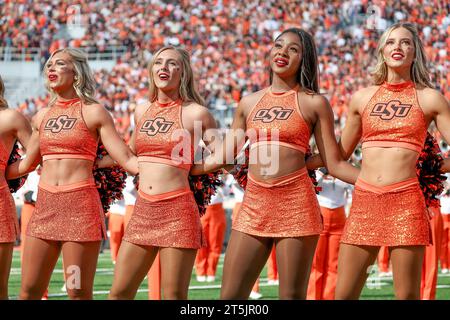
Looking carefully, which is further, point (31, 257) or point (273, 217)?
point (31, 257)

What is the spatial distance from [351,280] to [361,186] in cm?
44

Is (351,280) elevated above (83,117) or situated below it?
below

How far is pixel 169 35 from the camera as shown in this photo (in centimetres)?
2548

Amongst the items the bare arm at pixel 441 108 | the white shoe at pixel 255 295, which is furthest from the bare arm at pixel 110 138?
the white shoe at pixel 255 295

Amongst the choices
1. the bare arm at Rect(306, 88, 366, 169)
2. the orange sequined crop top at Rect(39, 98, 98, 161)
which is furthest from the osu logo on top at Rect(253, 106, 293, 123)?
the orange sequined crop top at Rect(39, 98, 98, 161)

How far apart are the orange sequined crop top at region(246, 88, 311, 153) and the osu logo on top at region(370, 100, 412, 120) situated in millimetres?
343

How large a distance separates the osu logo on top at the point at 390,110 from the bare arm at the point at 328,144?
23 centimetres

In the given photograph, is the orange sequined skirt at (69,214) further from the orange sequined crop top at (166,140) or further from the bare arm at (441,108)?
the bare arm at (441,108)

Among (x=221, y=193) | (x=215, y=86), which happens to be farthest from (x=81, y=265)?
(x=215, y=86)

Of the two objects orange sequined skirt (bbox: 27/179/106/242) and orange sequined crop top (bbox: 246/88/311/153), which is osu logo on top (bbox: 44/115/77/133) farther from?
orange sequined crop top (bbox: 246/88/311/153)

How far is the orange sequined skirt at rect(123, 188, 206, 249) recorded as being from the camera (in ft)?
16.7
